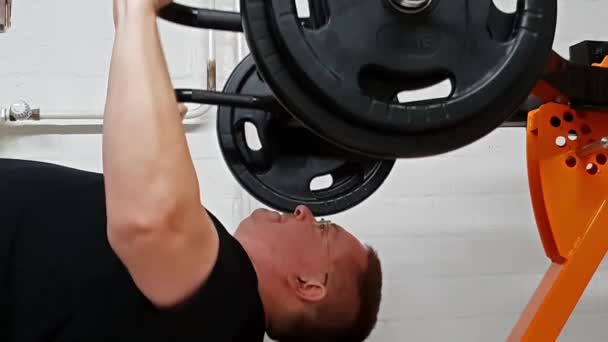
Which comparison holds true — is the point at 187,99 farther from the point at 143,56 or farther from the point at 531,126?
the point at 531,126

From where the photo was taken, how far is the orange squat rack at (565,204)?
1.28 m

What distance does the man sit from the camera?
95 centimetres

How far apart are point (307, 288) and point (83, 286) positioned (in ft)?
1.55

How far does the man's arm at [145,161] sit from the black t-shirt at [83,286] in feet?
0.36

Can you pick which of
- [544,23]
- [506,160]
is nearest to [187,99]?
[544,23]

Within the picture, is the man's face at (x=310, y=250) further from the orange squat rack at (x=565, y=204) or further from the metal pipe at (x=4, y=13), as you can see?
the metal pipe at (x=4, y=13)

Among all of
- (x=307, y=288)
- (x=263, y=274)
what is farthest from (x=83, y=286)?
(x=307, y=288)

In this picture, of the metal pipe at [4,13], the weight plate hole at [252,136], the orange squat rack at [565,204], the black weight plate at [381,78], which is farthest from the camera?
the weight plate hole at [252,136]

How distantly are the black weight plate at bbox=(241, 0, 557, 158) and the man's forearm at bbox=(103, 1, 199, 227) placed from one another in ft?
0.45

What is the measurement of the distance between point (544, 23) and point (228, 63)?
116cm

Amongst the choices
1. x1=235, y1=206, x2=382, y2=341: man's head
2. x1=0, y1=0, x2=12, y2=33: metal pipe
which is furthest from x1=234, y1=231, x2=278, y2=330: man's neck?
x1=0, y1=0, x2=12, y2=33: metal pipe

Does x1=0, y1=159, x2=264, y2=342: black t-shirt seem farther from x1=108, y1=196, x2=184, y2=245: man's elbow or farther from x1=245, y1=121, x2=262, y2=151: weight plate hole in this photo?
x1=245, y1=121, x2=262, y2=151: weight plate hole

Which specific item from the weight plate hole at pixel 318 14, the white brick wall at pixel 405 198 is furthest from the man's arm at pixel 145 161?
the white brick wall at pixel 405 198

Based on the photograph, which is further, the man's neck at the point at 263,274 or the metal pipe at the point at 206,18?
the man's neck at the point at 263,274
